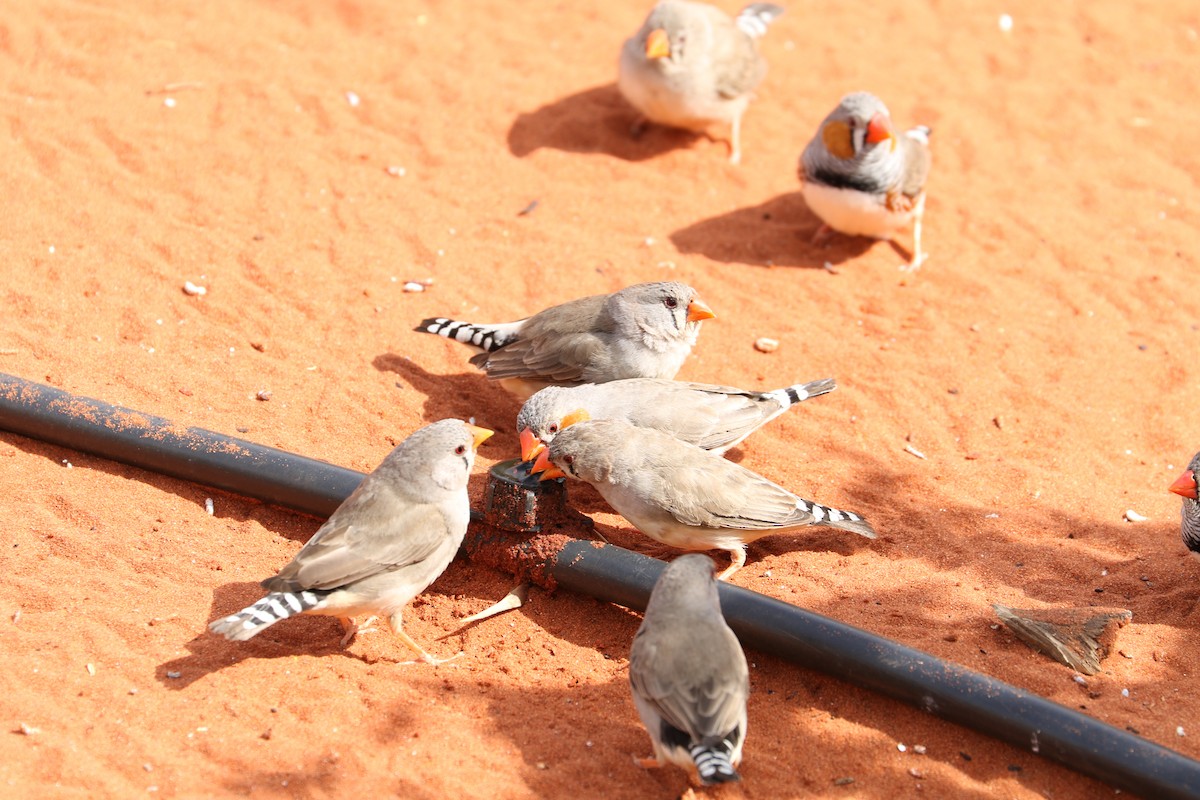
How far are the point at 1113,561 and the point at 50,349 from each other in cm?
503

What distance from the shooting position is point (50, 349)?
5691 millimetres

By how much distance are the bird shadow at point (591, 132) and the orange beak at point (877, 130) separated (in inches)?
69.9

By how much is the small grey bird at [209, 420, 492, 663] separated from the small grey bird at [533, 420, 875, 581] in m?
0.47

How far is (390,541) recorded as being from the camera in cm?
423

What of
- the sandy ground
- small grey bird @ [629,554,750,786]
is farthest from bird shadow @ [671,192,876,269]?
small grey bird @ [629,554,750,786]

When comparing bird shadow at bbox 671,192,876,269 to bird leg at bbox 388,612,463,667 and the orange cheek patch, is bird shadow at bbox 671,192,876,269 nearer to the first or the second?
the orange cheek patch

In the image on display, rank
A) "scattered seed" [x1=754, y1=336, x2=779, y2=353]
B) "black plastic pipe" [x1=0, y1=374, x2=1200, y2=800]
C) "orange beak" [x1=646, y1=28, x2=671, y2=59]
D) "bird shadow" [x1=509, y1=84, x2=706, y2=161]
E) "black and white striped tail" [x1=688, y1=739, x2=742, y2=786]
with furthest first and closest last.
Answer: "bird shadow" [x1=509, y1=84, x2=706, y2=161] → "orange beak" [x1=646, y1=28, x2=671, y2=59] → "scattered seed" [x1=754, y1=336, x2=779, y2=353] → "black plastic pipe" [x1=0, y1=374, x2=1200, y2=800] → "black and white striped tail" [x1=688, y1=739, x2=742, y2=786]

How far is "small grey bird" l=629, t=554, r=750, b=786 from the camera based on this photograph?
11.4ft

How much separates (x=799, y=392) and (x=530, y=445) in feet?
4.58

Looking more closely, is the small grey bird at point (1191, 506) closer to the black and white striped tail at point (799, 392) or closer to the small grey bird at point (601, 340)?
the black and white striped tail at point (799, 392)

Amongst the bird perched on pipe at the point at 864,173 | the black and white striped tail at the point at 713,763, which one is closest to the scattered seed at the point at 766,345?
the bird perched on pipe at the point at 864,173

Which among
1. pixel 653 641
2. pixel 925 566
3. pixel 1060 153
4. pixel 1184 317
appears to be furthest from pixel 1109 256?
pixel 653 641

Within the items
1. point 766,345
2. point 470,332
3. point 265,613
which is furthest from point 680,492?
point 766,345

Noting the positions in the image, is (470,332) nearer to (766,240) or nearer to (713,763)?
(766,240)
